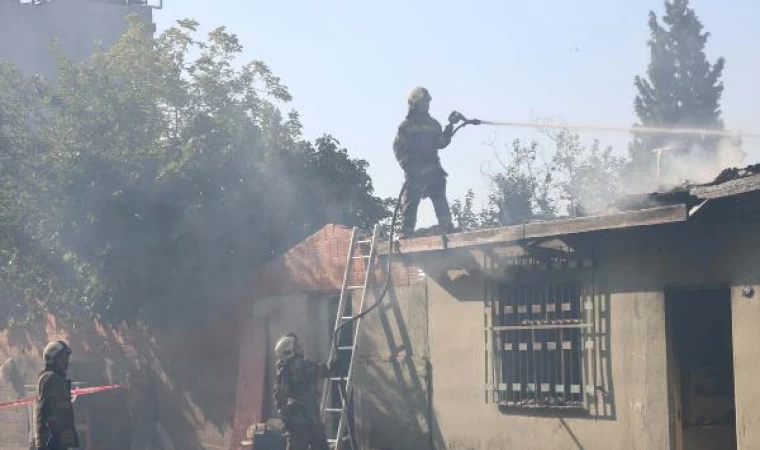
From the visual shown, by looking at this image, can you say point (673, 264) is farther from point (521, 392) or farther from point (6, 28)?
point (6, 28)

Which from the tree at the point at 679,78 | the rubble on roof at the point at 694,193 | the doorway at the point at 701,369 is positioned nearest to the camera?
the rubble on roof at the point at 694,193

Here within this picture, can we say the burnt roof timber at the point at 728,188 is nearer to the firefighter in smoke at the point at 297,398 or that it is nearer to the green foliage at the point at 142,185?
the firefighter in smoke at the point at 297,398

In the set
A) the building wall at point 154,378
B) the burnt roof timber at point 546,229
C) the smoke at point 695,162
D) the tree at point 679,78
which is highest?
the tree at point 679,78

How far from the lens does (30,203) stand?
17000 mm

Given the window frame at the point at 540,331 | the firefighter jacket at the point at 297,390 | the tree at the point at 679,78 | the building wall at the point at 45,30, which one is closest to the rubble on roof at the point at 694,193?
Result: the window frame at the point at 540,331

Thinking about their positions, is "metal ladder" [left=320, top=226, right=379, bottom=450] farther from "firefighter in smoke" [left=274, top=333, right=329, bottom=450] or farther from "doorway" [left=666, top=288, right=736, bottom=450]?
"doorway" [left=666, top=288, right=736, bottom=450]

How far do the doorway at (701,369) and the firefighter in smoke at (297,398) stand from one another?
3.86m

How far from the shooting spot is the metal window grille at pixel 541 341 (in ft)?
33.8

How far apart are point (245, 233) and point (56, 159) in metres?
3.20

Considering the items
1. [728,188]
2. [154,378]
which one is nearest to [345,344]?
[154,378]

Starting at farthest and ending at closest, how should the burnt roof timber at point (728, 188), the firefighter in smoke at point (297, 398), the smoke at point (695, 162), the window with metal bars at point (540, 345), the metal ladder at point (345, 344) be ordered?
the metal ladder at point (345, 344) < the smoke at point (695, 162) < the firefighter in smoke at point (297, 398) < the window with metal bars at point (540, 345) < the burnt roof timber at point (728, 188)

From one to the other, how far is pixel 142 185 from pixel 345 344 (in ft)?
15.6

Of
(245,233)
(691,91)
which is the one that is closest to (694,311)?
(245,233)

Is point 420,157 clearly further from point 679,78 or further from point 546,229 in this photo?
point 679,78
